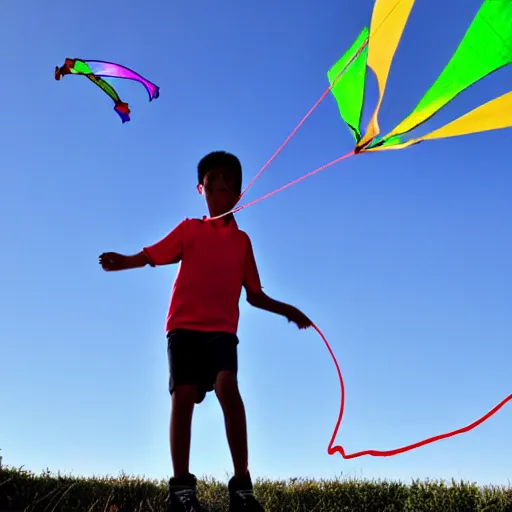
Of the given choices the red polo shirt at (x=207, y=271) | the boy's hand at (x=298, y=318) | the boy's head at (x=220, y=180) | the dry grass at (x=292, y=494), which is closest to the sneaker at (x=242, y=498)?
the red polo shirt at (x=207, y=271)

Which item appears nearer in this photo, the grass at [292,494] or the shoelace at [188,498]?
the shoelace at [188,498]

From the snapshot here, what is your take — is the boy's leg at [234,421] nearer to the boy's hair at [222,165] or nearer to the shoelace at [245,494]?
the shoelace at [245,494]

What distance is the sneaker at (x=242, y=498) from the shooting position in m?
3.37

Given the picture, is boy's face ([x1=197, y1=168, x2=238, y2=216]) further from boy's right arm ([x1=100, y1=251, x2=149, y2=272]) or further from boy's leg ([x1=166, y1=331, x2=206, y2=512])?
boy's leg ([x1=166, y1=331, x2=206, y2=512])

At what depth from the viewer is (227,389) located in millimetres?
3566

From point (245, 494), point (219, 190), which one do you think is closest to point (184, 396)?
point (245, 494)

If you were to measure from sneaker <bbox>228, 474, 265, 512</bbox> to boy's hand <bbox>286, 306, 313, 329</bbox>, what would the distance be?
1015 millimetres

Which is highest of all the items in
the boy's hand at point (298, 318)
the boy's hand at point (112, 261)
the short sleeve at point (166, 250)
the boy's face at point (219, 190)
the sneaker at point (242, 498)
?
the boy's face at point (219, 190)

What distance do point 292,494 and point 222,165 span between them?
594 cm

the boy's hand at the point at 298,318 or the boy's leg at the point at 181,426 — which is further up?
the boy's hand at the point at 298,318

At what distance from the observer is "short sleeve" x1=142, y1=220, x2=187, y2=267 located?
3941 millimetres

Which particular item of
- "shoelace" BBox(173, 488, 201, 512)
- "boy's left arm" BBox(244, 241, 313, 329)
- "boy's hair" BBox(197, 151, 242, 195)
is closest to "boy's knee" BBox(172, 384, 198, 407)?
"shoelace" BBox(173, 488, 201, 512)

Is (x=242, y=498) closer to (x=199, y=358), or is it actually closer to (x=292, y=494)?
(x=199, y=358)

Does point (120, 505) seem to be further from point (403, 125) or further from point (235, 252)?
point (403, 125)
